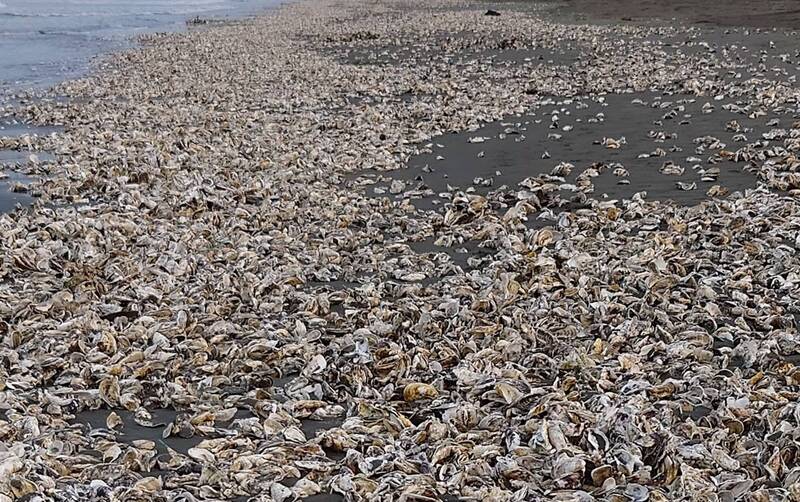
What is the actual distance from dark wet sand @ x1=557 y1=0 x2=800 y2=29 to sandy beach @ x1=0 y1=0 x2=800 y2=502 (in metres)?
14.7

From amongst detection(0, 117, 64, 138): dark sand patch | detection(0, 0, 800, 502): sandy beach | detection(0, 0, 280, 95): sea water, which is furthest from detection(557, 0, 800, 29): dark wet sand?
detection(0, 0, 280, 95): sea water

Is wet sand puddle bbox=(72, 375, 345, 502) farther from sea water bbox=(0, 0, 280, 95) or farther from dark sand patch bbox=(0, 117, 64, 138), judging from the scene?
sea water bbox=(0, 0, 280, 95)

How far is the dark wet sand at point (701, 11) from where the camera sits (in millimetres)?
27470

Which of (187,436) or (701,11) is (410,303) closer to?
(187,436)

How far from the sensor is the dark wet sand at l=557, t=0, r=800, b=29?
27.5 meters

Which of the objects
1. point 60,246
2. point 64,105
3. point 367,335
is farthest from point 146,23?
point 367,335

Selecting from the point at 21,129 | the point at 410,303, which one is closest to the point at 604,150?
the point at 410,303

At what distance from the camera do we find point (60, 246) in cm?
759

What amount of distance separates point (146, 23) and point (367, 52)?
1060 inches

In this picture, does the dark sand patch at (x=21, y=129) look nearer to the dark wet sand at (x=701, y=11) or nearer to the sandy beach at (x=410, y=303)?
the sandy beach at (x=410, y=303)

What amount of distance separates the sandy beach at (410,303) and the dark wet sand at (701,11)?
14.7 metres

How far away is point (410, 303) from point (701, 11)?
105 feet

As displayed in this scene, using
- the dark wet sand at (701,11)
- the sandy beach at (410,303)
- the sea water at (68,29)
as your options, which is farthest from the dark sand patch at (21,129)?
the dark wet sand at (701,11)

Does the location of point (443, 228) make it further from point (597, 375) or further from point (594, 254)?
point (597, 375)
